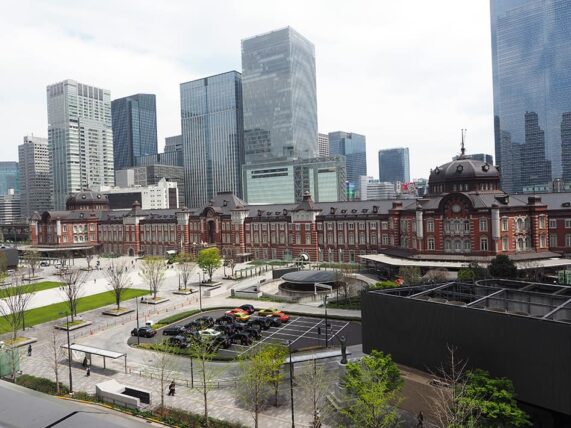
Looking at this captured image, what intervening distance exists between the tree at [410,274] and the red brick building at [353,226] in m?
6.61

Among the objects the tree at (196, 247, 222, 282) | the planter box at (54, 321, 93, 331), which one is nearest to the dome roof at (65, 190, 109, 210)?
the tree at (196, 247, 222, 282)

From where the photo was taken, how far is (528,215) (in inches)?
2766

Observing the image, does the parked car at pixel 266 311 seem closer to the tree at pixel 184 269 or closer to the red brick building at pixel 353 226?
the tree at pixel 184 269

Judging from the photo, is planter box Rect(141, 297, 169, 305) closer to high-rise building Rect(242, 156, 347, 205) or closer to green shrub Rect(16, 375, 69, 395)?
green shrub Rect(16, 375, 69, 395)

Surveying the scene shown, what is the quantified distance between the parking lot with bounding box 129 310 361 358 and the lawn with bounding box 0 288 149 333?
51.4 feet

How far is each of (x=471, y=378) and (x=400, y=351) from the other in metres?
5.56

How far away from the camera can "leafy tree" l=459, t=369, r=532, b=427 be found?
1955 centimetres

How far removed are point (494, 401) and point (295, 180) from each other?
164 meters

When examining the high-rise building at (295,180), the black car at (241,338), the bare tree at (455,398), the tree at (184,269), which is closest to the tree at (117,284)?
the tree at (184,269)

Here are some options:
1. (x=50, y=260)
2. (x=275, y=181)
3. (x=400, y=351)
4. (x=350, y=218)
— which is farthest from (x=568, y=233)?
(x=275, y=181)

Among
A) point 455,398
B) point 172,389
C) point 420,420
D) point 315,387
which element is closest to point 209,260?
point 172,389

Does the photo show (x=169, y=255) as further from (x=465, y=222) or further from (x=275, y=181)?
(x=275, y=181)

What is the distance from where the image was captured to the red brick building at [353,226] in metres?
69.1

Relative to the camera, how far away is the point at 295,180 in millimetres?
183000
